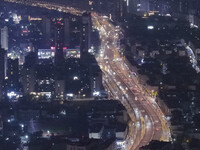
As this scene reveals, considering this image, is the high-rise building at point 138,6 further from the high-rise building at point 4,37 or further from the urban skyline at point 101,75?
the high-rise building at point 4,37

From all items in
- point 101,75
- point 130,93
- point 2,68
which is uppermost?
point 2,68

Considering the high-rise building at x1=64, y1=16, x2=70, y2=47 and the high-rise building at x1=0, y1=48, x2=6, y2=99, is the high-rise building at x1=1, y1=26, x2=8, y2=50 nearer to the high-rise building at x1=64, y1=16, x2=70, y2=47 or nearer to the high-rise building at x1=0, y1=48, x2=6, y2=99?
the high-rise building at x1=64, y1=16, x2=70, y2=47

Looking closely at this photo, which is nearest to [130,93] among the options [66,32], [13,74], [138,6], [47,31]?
[13,74]

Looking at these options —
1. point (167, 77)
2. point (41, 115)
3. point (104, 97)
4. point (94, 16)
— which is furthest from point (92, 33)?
point (41, 115)

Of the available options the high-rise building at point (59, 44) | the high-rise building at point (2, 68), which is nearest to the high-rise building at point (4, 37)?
the high-rise building at point (59, 44)

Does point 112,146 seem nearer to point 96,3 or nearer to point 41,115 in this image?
point 41,115

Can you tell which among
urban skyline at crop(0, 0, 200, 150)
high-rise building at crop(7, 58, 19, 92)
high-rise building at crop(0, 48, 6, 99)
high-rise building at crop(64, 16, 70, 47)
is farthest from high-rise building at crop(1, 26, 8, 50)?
high-rise building at crop(0, 48, 6, 99)

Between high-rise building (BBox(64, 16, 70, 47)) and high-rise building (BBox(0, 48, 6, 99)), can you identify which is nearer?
high-rise building (BBox(0, 48, 6, 99))

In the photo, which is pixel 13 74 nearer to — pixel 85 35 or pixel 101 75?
pixel 101 75
